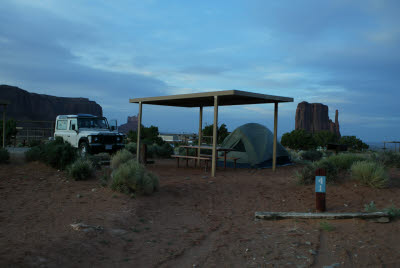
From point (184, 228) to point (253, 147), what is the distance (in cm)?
857

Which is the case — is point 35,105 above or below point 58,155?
above

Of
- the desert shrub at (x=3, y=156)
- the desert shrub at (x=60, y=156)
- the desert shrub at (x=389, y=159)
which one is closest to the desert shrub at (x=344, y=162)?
the desert shrub at (x=389, y=159)

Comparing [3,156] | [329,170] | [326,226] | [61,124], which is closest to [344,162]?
[329,170]

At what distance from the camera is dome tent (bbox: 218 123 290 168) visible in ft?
45.6

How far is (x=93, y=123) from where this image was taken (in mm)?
15195

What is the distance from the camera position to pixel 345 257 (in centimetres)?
433

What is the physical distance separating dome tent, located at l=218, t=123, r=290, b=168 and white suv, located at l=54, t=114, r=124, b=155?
4.71m

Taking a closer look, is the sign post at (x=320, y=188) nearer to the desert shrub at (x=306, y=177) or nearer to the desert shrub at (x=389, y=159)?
the desert shrub at (x=306, y=177)

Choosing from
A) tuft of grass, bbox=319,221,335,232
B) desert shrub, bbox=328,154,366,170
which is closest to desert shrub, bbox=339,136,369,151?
desert shrub, bbox=328,154,366,170

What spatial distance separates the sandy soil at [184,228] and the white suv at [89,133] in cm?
493

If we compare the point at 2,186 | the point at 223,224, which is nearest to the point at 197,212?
the point at 223,224

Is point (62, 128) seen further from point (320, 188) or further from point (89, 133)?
point (320, 188)

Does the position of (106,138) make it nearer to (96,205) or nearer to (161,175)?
(161,175)

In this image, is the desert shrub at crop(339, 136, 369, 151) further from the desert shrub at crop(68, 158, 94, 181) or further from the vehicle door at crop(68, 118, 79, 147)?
→ the desert shrub at crop(68, 158, 94, 181)
